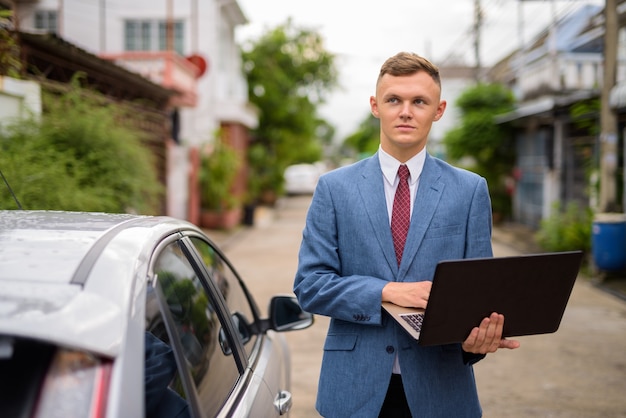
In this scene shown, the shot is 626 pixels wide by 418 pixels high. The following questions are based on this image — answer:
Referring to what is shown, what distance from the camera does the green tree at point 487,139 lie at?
19.4m

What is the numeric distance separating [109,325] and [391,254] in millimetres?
1024

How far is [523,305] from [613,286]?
29.5ft

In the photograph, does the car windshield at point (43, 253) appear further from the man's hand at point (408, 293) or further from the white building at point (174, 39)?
the white building at point (174, 39)

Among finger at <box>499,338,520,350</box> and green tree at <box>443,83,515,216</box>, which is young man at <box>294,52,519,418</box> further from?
green tree at <box>443,83,515,216</box>

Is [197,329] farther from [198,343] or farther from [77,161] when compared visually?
[77,161]

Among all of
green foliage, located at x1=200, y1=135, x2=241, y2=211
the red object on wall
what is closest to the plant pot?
green foliage, located at x1=200, y1=135, x2=241, y2=211

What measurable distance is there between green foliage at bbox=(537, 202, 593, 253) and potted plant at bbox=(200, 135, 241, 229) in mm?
8223

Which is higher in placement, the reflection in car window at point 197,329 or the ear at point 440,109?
the ear at point 440,109

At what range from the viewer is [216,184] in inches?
704

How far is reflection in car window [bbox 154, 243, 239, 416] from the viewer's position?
6.11 ft

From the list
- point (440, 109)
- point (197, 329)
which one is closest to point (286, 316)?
point (197, 329)

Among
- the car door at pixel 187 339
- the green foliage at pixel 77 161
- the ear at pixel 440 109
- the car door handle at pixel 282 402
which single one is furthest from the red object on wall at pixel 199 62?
the ear at pixel 440 109

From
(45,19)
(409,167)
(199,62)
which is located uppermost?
(45,19)

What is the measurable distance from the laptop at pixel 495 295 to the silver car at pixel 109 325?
62cm
